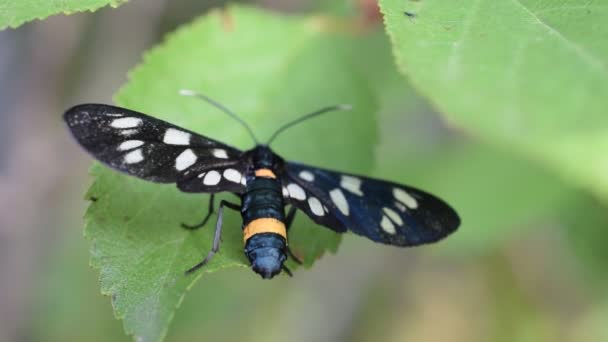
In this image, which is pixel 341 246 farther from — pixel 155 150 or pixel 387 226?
pixel 155 150

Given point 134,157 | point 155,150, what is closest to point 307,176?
point 155,150

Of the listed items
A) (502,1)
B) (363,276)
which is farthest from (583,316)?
(502,1)

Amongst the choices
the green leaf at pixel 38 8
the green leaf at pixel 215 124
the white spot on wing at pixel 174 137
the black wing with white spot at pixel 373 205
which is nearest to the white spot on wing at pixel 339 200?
the black wing with white spot at pixel 373 205

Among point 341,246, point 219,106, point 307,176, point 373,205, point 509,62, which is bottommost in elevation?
point 341,246

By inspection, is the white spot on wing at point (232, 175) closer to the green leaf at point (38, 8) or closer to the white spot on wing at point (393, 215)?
the white spot on wing at point (393, 215)

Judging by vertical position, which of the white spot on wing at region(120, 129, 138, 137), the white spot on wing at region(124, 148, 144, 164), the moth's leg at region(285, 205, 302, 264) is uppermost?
the white spot on wing at region(120, 129, 138, 137)

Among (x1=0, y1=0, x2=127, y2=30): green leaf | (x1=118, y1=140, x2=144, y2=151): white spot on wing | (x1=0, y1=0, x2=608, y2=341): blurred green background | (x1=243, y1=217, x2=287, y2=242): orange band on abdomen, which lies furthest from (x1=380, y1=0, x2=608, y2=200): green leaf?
(x1=0, y1=0, x2=608, y2=341): blurred green background

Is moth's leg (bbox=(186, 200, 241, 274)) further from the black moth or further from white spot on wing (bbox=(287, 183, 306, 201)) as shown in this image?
white spot on wing (bbox=(287, 183, 306, 201))

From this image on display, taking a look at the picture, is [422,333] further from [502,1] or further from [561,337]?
[502,1]

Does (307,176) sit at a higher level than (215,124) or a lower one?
lower
